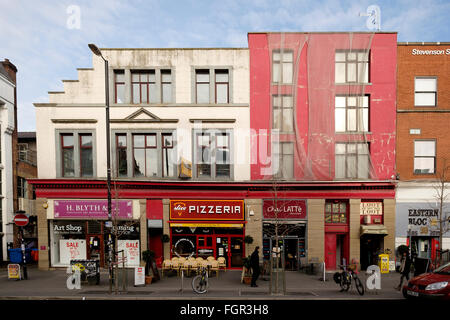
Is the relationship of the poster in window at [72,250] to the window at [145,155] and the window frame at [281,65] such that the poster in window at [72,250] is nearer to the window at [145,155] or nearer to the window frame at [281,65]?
the window at [145,155]

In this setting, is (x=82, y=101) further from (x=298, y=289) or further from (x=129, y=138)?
(x=298, y=289)

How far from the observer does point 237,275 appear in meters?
14.8

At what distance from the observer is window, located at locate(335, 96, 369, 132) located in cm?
1616

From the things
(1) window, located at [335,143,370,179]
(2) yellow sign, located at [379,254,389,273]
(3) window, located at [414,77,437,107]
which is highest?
(3) window, located at [414,77,437,107]

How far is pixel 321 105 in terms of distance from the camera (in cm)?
1620

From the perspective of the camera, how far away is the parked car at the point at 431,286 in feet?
29.7

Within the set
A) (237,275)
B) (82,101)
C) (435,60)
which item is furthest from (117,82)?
(435,60)

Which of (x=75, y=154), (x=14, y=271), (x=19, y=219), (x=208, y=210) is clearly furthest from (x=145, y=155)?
(x=14, y=271)

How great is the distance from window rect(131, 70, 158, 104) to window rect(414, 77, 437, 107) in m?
17.2

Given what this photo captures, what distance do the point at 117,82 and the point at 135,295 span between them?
1279cm

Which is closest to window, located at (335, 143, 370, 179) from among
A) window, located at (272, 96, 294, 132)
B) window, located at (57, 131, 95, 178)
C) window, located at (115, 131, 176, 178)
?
window, located at (272, 96, 294, 132)

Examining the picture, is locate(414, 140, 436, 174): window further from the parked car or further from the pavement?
the parked car

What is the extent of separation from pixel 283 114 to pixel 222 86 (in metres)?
4.45

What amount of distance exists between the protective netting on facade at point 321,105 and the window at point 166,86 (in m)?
6.49
